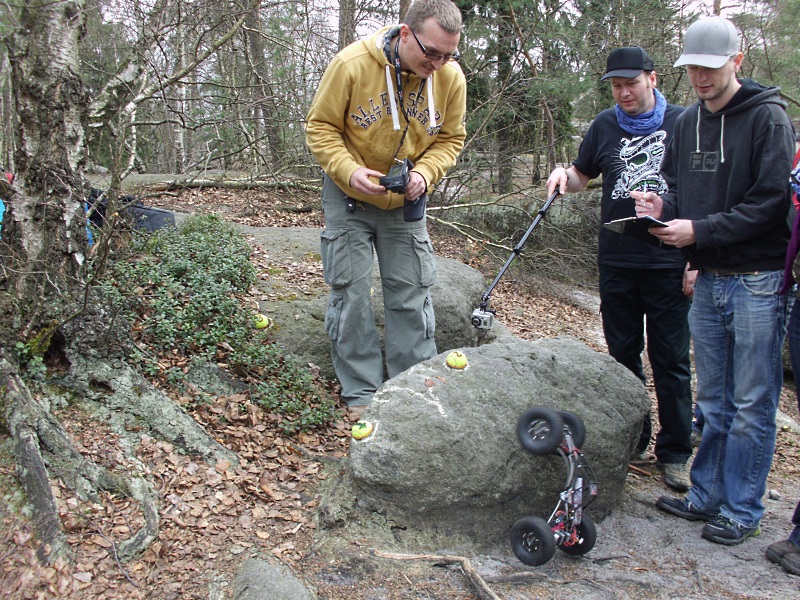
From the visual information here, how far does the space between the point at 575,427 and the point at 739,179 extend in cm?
150

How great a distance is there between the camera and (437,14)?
11.6 ft

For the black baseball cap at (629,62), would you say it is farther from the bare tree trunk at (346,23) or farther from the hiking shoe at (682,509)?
the bare tree trunk at (346,23)

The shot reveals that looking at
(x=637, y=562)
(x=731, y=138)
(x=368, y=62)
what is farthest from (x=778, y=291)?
(x=368, y=62)

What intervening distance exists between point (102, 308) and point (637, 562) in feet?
11.3

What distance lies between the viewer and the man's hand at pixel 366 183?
375 centimetres

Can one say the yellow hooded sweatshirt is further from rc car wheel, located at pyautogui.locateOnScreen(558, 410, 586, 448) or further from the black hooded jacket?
rc car wheel, located at pyautogui.locateOnScreen(558, 410, 586, 448)

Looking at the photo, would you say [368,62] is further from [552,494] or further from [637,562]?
[637,562]

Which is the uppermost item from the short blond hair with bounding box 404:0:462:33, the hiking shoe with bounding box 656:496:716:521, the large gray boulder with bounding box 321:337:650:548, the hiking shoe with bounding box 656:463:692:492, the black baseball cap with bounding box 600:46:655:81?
→ the short blond hair with bounding box 404:0:462:33

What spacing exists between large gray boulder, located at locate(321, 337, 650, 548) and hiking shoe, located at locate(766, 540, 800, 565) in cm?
80

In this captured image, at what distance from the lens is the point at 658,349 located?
4074 mm

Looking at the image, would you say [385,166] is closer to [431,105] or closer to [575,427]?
[431,105]

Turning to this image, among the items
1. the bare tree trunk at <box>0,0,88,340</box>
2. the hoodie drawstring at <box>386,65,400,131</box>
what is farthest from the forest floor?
the hoodie drawstring at <box>386,65,400,131</box>

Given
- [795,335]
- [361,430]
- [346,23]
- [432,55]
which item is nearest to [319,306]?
[361,430]

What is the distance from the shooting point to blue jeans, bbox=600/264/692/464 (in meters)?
3.98
